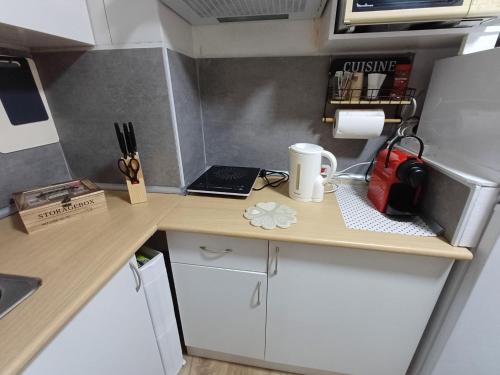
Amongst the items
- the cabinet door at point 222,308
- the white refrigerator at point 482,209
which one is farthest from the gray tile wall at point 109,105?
the white refrigerator at point 482,209

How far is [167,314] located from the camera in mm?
1047

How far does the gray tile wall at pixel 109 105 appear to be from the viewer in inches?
39.0

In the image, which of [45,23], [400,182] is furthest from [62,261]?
[400,182]

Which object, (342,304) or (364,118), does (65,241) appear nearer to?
(342,304)

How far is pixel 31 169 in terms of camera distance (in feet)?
3.51

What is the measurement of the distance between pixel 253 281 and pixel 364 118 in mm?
884

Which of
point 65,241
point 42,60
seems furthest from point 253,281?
point 42,60

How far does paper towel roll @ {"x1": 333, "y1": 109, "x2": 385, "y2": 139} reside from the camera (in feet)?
3.56

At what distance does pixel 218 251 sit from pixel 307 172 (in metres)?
0.50

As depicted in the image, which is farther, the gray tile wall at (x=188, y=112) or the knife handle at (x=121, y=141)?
the gray tile wall at (x=188, y=112)

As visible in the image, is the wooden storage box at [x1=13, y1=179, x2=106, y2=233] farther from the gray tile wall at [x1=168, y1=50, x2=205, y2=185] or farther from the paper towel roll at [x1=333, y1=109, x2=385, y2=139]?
the paper towel roll at [x1=333, y1=109, x2=385, y2=139]

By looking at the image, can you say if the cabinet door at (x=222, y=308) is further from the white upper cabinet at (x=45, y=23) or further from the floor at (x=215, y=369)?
the white upper cabinet at (x=45, y=23)

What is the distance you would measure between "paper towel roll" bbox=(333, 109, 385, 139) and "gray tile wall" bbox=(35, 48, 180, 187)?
79cm

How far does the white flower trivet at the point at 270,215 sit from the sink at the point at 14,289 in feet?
2.19
